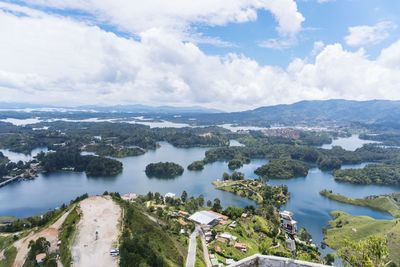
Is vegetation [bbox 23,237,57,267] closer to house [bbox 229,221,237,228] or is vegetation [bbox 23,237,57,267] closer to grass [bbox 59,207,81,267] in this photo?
grass [bbox 59,207,81,267]

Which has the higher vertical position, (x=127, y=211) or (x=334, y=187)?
(x=127, y=211)

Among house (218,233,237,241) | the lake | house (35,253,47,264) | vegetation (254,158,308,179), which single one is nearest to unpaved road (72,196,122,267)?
house (35,253,47,264)

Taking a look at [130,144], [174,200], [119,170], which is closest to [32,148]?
[130,144]

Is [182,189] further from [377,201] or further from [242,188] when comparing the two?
[377,201]

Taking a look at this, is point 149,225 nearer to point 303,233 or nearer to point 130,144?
point 303,233

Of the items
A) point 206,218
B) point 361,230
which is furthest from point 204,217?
point 361,230

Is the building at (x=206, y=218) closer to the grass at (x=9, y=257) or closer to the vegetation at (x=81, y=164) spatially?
the grass at (x=9, y=257)

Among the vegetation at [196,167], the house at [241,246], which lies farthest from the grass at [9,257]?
the vegetation at [196,167]
